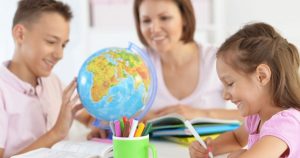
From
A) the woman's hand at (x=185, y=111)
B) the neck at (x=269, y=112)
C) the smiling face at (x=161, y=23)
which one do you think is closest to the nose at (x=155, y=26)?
the smiling face at (x=161, y=23)

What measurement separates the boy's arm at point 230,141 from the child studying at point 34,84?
0.51m

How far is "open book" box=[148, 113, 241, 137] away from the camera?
1607 mm

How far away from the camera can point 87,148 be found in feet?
4.51

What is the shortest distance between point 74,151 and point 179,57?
938 mm

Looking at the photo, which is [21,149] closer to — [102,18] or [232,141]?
[232,141]

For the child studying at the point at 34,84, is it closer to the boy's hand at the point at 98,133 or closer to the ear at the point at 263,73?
the boy's hand at the point at 98,133

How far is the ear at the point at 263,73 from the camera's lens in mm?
1138

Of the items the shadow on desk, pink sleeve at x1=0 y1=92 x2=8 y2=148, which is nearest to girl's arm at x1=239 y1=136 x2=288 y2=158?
the shadow on desk

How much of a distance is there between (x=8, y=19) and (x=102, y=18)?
939 millimetres

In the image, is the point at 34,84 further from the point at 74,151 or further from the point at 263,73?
the point at 263,73

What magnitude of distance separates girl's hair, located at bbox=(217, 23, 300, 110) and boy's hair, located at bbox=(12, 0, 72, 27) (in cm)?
79

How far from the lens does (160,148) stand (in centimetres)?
156

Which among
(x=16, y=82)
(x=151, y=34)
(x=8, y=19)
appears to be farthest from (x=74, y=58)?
(x=16, y=82)

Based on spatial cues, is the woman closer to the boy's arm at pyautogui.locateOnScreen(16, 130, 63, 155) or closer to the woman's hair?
the woman's hair
